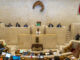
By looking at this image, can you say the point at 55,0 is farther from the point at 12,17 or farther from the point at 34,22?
the point at 12,17

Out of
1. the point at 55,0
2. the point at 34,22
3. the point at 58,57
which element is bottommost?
the point at 58,57

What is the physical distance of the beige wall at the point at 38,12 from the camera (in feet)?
44.3

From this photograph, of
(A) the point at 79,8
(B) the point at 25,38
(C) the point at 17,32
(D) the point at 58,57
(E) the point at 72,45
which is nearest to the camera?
(D) the point at 58,57

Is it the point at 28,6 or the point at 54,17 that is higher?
the point at 28,6

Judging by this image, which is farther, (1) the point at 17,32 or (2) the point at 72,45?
(1) the point at 17,32

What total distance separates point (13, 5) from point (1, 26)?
3.22 meters

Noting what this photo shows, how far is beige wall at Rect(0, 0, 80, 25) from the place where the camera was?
13508mm

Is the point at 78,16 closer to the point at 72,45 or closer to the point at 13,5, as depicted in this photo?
the point at 72,45

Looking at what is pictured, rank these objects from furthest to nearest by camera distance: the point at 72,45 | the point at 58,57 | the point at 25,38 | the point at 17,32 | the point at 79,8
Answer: the point at 79,8 < the point at 17,32 < the point at 25,38 < the point at 72,45 < the point at 58,57

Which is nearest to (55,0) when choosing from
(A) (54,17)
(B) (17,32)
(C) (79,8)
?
(A) (54,17)

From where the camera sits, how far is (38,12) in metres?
13.7

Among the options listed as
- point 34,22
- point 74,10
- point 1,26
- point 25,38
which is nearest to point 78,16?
point 74,10

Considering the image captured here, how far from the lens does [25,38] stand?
10.6 m

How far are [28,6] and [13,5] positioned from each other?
1609 millimetres
